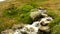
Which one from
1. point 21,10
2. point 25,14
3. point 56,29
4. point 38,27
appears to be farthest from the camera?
point 21,10

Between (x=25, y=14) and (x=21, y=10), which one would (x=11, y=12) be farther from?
(x=25, y=14)

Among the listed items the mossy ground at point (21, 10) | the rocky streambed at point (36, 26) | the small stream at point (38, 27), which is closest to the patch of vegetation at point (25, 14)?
the mossy ground at point (21, 10)

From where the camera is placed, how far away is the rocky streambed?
1825 centimetres

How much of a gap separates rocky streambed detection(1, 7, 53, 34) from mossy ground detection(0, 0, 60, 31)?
0.53 m

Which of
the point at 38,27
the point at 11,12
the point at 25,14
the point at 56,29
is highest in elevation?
the point at 11,12

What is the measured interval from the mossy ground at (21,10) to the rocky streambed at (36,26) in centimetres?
53

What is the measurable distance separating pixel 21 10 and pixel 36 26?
3.53 metres

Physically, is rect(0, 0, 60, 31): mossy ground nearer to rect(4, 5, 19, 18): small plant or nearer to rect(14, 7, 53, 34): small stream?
rect(4, 5, 19, 18): small plant

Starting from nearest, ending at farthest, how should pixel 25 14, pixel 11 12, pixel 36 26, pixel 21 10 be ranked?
pixel 36 26
pixel 25 14
pixel 11 12
pixel 21 10

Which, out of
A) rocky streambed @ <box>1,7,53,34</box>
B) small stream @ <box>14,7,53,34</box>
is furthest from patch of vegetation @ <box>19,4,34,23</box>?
small stream @ <box>14,7,53,34</box>

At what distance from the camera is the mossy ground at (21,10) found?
20773 millimetres

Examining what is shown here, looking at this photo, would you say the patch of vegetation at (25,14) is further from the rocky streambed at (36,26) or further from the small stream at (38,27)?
the small stream at (38,27)

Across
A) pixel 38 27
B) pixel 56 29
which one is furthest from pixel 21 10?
pixel 56 29

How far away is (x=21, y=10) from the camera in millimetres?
22938
